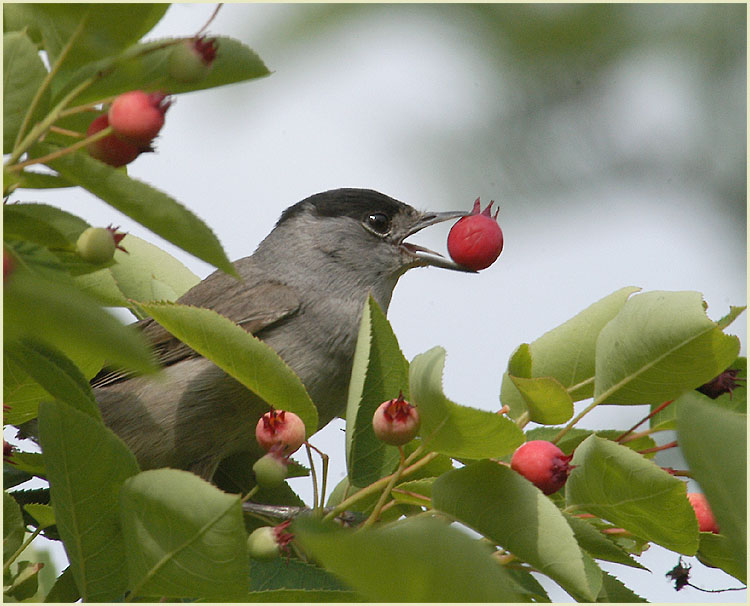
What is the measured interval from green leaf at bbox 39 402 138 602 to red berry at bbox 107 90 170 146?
0.58 m

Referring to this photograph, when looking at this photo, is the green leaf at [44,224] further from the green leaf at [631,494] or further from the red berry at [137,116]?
the green leaf at [631,494]

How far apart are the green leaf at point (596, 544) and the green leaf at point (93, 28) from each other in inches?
57.2

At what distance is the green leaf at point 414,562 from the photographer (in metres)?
0.98

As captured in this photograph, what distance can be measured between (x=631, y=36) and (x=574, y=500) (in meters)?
5.67

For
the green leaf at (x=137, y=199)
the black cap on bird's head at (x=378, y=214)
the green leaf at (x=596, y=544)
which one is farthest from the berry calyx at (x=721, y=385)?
the black cap on bird's head at (x=378, y=214)

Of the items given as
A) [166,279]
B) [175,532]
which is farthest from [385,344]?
[166,279]

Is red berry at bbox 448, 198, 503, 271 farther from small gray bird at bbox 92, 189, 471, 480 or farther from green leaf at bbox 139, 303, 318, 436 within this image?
green leaf at bbox 139, 303, 318, 436

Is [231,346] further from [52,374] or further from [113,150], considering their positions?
[113,150]

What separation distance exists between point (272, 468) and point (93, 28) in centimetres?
120

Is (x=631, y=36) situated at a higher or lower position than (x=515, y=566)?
higher

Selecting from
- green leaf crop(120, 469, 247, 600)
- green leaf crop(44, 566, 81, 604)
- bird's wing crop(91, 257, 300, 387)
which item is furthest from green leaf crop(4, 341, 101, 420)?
bird's wing crop(91, 257, 300, 387)

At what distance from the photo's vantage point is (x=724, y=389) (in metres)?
2.52

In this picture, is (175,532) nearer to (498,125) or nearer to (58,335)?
(58,335)

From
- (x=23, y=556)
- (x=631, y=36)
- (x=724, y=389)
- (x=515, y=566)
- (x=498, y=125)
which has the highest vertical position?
(x=631, y=36)
